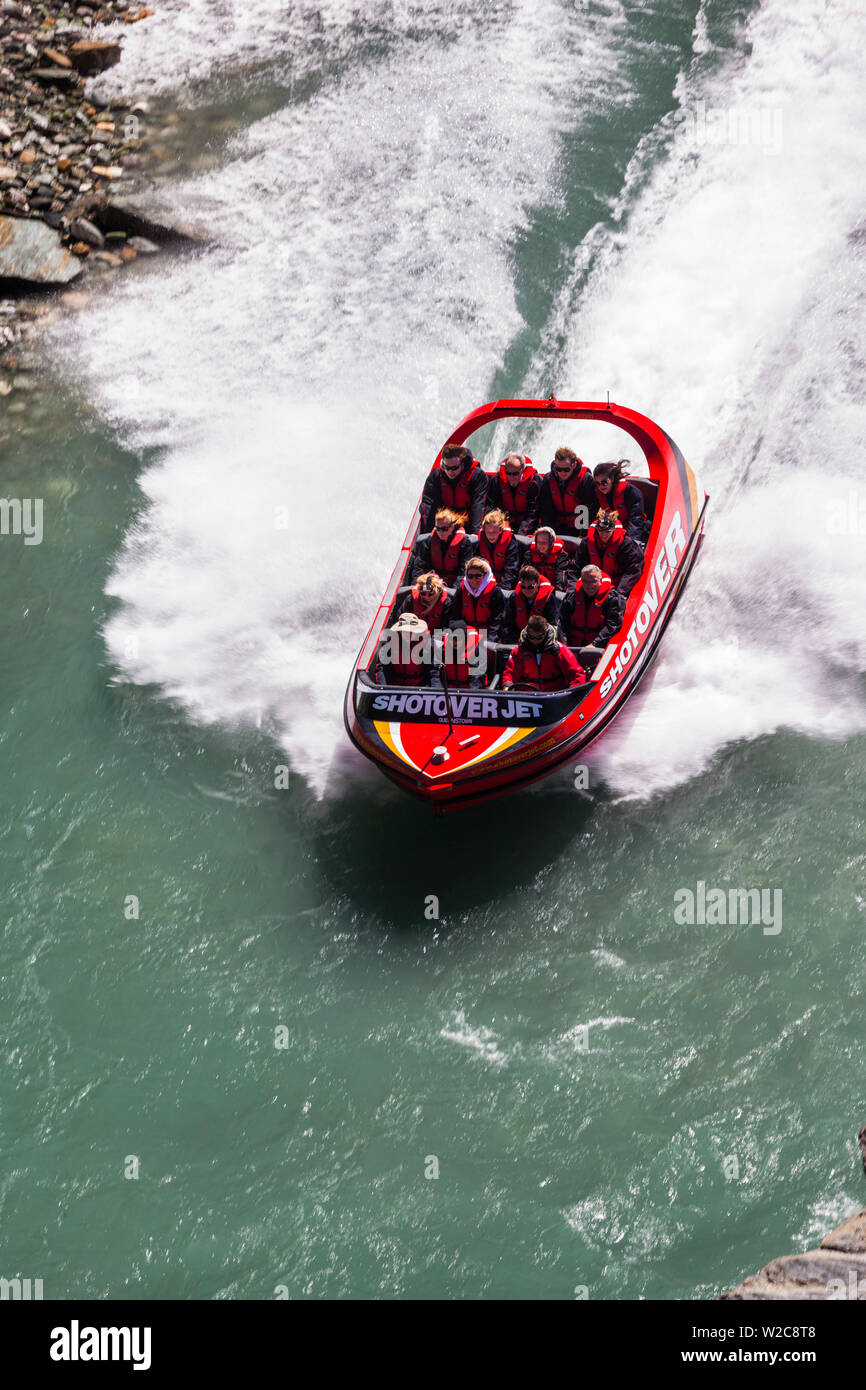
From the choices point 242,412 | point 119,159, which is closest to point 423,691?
point 242,412

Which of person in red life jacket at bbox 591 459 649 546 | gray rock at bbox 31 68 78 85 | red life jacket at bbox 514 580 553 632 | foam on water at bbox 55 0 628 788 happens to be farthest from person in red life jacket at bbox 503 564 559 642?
gray rock at bbox 31 68 78 85

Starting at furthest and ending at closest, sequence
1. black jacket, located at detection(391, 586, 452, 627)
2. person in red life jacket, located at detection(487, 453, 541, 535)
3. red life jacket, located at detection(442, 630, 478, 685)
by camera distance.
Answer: person in red life jacket, located at detection(487, 453, 541, 535)
black jacket, located at detection(391, 586, 452, 627)
red life jacket, located at detection(442, 630, 478, 685)

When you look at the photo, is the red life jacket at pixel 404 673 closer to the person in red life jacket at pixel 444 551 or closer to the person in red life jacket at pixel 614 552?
the person in red life jacket at pixel 444 551

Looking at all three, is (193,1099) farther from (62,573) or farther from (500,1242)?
(62,573)

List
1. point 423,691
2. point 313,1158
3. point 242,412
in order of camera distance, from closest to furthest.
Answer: point 313,1158
point 423,691
point 242,412

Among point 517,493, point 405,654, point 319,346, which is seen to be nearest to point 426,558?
point 517,493

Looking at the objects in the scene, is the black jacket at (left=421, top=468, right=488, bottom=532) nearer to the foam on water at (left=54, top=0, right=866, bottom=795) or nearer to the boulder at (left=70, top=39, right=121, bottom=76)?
the foam on water at (left=54, top=0, right=866, bottom=795)

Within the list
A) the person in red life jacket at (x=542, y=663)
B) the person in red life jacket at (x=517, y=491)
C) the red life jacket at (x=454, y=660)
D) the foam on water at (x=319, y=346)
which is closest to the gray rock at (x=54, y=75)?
the foam on water at (x=319, y=346)
